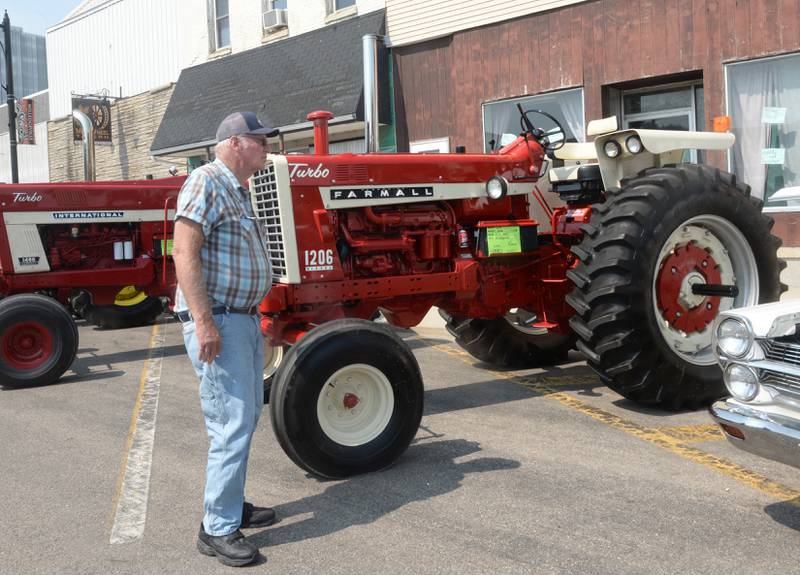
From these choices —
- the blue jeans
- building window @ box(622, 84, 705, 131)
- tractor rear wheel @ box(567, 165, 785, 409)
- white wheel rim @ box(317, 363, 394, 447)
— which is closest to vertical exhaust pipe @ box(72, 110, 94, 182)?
building window @ box(622, 84, 705, 131)

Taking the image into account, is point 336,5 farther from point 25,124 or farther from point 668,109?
point 25,124

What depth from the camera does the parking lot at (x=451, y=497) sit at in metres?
3.44

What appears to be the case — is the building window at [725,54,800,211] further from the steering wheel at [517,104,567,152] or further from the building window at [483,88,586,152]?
the steering wheel at [517,104,567,152]

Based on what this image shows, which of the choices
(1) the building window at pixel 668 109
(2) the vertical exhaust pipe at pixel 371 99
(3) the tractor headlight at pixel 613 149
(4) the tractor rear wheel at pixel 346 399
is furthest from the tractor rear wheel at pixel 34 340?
(1) the building window at pixel 668 109

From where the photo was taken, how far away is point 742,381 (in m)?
3.64

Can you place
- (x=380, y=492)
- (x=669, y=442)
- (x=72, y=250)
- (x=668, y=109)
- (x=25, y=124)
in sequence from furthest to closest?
(x=25, y=124), (x=668, y=109), (x=72, y=250), (x=669, y=442), (x=380, y=492)

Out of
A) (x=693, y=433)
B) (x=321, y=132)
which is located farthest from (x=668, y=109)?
(x=693, y=433)

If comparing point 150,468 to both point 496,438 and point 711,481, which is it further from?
point 711,481

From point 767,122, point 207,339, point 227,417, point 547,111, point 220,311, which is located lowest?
point 227,417

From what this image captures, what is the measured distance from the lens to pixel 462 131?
44.7 ft

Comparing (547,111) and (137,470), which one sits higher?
(547,111)

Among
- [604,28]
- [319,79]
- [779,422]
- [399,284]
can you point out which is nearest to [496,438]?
[399,284]

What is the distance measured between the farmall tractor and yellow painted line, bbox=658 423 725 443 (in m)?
0.29

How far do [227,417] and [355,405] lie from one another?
111cm
